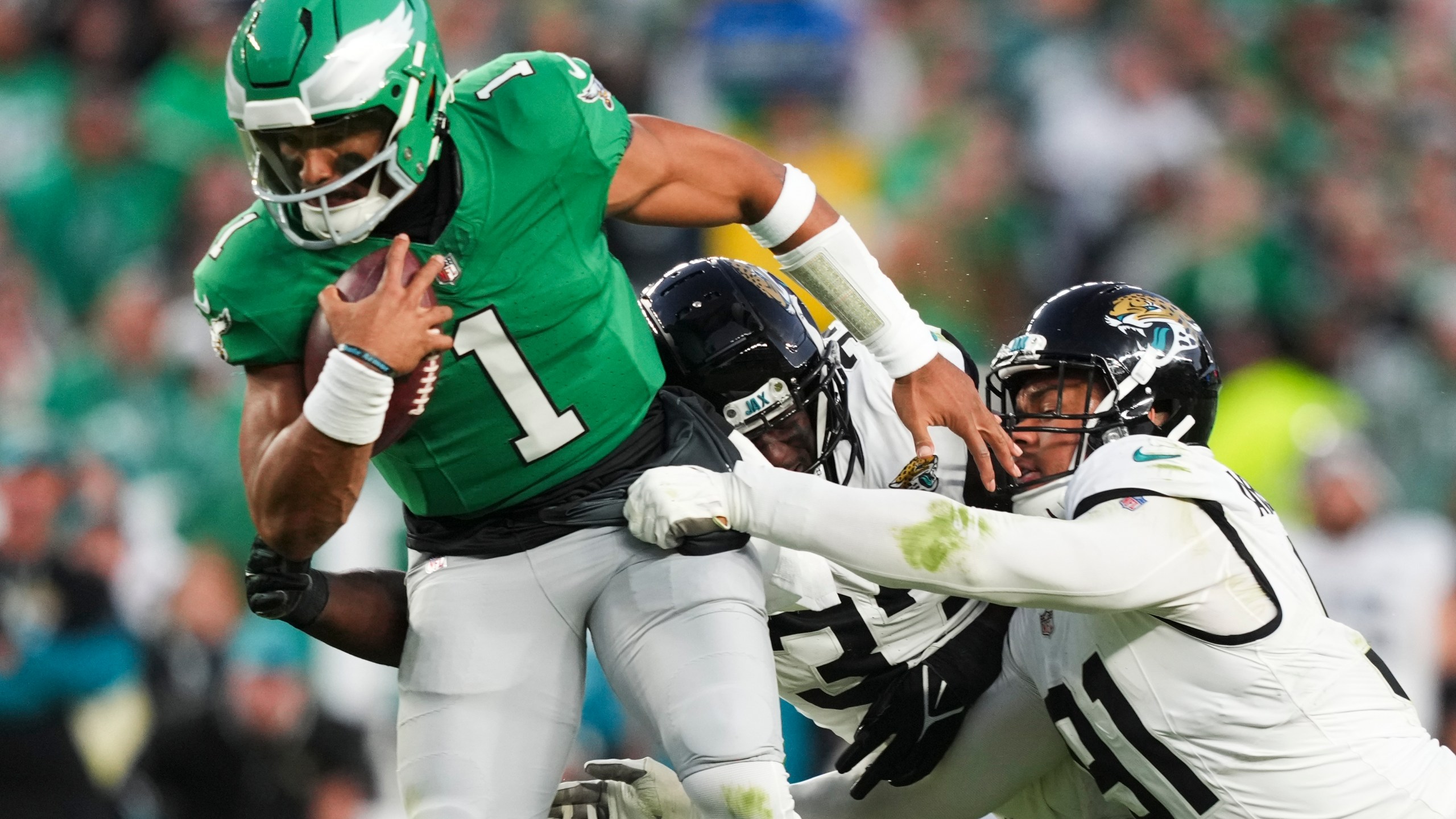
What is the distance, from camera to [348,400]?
9.00ft

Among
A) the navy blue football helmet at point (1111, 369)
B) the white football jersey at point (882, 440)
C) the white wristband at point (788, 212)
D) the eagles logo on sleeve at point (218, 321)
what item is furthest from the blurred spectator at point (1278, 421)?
the eagles logo on sleeve at point (218, 321)

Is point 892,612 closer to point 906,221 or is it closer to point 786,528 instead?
point 786,528

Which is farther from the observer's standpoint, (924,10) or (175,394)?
(924,10)

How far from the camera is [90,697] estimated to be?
20.7ft

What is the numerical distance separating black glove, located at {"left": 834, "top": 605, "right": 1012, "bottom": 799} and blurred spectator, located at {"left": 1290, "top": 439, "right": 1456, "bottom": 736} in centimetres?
254

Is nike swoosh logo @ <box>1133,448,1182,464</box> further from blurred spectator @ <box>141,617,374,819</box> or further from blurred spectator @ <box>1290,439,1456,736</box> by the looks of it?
blurred spectator @ <box>141,617,374,819</box>

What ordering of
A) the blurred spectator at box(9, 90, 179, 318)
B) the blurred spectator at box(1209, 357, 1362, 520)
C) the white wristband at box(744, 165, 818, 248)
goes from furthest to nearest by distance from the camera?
the blurred spectator at box(9, 90, 179, 318) < the blurred spectator at box(1209, 357, 1362, 520) < the white wristband at box(744, 165, 818, 248)

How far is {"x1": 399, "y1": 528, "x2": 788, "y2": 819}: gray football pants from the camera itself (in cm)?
294

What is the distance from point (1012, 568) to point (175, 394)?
4857mm

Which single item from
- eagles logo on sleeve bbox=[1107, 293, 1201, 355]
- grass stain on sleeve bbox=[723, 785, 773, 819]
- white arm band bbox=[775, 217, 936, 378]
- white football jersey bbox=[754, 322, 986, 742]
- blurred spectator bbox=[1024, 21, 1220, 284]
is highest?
white arm band bbox=[775, 217, 936, 378]

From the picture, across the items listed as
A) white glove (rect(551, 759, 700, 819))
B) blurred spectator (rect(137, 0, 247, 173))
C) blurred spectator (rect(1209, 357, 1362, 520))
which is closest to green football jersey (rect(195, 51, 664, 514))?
white glove (rect(551, 759, 700, 819))

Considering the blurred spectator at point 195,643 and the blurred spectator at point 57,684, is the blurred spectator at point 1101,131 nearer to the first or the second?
the blurred spectator at point 195,643

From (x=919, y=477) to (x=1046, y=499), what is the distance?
0.86 feet

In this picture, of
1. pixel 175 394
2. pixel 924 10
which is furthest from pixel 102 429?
pixel 924 10
